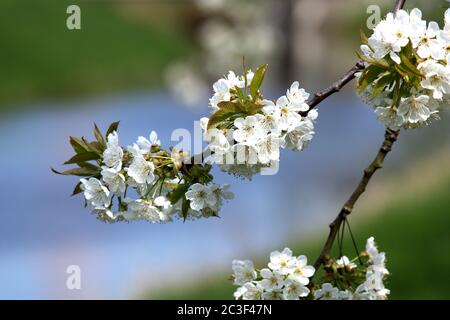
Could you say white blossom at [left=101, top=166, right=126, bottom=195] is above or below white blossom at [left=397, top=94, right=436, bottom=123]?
below

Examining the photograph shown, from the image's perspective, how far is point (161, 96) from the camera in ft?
43.2

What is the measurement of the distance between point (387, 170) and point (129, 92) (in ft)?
23.4

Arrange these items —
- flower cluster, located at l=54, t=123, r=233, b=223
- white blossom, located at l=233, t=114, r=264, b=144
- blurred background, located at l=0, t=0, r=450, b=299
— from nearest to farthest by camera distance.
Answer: white blossom, located at l=233, t=114, r=264, b=144 < flower cluster, located at l=54, t=123, r=233, b=223 < blurred background, located at l=0, t=0, r=450, b=299

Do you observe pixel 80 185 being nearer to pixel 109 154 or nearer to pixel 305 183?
pixel 109 154

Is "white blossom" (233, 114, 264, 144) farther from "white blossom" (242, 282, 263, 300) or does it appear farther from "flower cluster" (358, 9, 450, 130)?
"white blossom" (242, 282, 263, 300)

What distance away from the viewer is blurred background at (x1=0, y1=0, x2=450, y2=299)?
206 inches

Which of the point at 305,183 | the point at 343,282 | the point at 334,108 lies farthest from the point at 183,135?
the point at 334,108

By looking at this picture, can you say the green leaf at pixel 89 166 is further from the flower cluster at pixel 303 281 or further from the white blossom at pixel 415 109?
the white blossom at pixel 415 109

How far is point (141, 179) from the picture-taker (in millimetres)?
1673

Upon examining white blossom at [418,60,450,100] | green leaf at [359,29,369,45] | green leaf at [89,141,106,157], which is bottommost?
green leaf at [89,141,106,157]

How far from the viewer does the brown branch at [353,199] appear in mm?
1771

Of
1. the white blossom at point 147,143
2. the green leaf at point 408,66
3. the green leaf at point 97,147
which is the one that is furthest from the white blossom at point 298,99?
the green leaf at point 97,147

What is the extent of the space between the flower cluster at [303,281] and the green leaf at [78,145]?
461 millimetres

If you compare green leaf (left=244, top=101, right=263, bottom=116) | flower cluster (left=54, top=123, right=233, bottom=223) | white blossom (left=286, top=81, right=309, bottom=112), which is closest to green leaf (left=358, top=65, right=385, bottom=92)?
white blossom (left=286, top=81, right=309, bottom=112)
